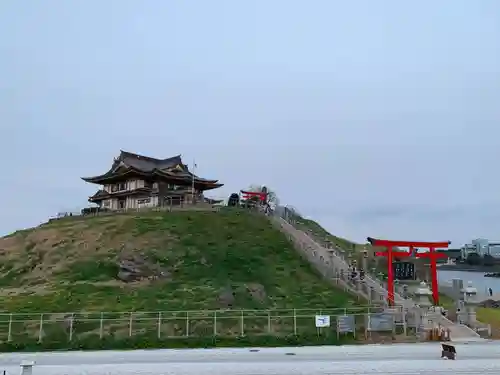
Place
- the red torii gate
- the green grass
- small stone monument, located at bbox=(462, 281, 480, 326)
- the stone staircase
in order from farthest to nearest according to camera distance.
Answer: the green grass
the red torii gate
small stone monument, located at bbox=(462, 281, 480, 326)
the stone staircase

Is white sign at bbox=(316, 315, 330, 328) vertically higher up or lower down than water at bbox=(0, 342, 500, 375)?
higher up

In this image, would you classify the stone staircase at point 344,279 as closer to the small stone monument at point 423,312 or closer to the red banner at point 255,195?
the small stone monument at point 423,312

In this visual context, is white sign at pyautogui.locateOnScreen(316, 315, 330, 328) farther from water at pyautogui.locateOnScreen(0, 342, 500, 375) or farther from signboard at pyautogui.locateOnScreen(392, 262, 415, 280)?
signboard at pyautogui.locateOnScreen(392, 262, 415, 280)

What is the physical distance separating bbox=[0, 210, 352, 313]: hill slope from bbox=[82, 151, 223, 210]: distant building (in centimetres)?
1009

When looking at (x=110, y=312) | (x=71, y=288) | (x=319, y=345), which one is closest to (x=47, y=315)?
(x=110, y=312)

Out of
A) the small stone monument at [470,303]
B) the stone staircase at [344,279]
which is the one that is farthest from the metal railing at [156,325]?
the small stone monument at [470,303]

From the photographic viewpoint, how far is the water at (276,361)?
Answer: 1326cm

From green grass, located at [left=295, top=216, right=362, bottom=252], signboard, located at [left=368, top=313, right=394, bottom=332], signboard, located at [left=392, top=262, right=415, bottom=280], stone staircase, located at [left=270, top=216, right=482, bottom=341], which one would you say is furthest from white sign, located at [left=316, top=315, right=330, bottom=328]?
green grass, located at [left=295, top=216, right=362, bottom=252]

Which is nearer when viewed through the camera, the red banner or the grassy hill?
the grassy hill

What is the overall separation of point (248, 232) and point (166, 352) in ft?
63.7

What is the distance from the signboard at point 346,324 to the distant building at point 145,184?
98.4 ft

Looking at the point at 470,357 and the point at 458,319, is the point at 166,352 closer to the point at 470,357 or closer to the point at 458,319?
the point at 470,357

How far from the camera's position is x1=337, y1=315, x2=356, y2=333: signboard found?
20.3 m

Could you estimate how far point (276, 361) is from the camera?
49.2 ft
